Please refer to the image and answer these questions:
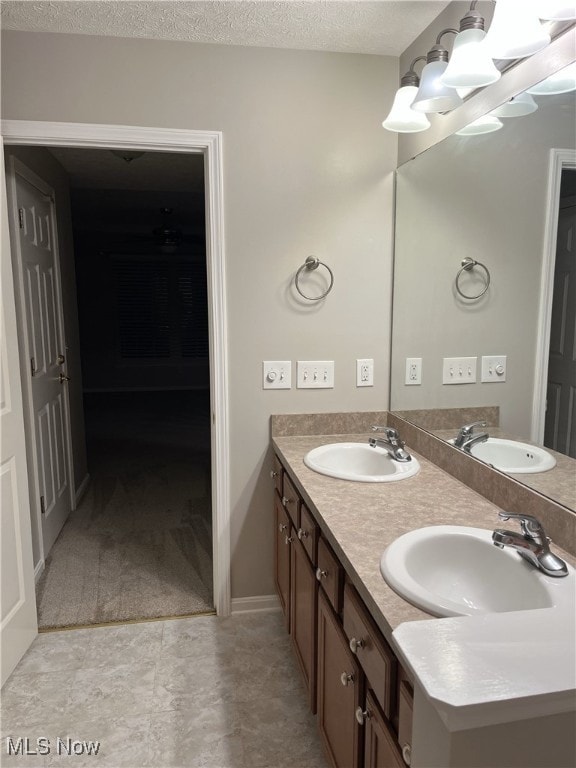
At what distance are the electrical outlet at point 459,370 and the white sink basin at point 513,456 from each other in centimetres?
23

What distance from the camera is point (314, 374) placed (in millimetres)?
2326

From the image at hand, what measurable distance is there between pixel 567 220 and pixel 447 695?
1118 mm

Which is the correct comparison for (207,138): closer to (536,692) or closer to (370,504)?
(370,504)

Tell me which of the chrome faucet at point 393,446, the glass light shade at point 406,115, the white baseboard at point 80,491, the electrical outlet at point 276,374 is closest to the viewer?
the glass light shade at point 406,115

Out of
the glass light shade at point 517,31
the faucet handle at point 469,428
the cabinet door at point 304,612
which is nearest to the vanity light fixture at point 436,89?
the glass light shade at point 517,31

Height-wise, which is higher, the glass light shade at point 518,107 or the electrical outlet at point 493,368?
the glass light shade at point 518,107

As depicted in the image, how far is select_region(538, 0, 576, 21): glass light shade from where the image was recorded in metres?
1.20

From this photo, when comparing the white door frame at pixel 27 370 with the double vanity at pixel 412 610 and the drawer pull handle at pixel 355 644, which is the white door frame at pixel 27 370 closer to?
the double vanity at pixel 412 610

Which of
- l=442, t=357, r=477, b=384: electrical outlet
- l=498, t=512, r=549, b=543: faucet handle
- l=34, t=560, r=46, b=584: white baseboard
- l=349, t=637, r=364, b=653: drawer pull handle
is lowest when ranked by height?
l=34, t=560, r=46, b=584: white baseboard

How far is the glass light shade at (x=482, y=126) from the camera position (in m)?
1.59

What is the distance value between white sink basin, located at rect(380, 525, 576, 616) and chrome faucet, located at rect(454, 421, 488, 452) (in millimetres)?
428

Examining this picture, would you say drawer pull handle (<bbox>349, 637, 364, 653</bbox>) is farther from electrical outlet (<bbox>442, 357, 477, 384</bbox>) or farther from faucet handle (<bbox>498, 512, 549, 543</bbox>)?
electrical outlet (<bbox>442, 357, 477, 384</bbox>)

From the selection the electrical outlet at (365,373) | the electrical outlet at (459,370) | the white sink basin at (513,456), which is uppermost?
the electrical outlet at (459,370)

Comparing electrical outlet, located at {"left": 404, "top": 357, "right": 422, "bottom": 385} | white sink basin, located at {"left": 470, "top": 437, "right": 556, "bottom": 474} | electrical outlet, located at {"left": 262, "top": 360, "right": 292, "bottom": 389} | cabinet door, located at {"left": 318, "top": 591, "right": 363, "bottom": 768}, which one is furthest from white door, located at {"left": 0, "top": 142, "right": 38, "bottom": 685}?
white sink basin, located at {"left": 470, "top": 437, "right": 556, "bottom": 474}
